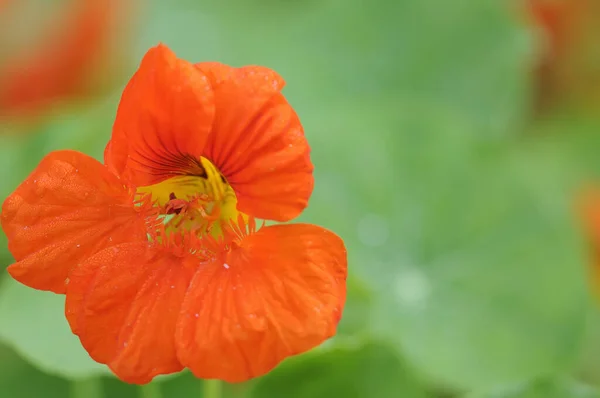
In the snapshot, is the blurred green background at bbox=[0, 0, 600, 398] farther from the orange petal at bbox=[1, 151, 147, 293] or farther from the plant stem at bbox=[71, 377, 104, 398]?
the orange petal at bbox=[1, 151, 147, 293]

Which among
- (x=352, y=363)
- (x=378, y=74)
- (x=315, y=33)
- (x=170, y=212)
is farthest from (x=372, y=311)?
(x=315, y=33)

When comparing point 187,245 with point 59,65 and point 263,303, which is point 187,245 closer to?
point 263,303


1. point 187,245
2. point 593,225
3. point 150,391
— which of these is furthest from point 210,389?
point 593,225

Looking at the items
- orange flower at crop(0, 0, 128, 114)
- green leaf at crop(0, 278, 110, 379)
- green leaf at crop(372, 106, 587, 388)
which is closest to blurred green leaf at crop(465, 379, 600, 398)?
green leaf at crop(372, 106, 587, 388)

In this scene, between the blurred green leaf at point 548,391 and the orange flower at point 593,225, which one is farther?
the orange flower at point 593,225

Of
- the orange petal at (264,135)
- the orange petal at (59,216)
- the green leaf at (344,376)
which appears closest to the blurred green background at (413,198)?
the green leaf at (344,376)

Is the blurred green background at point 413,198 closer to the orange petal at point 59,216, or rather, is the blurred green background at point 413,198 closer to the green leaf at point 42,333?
the green leaf at point 42,333
